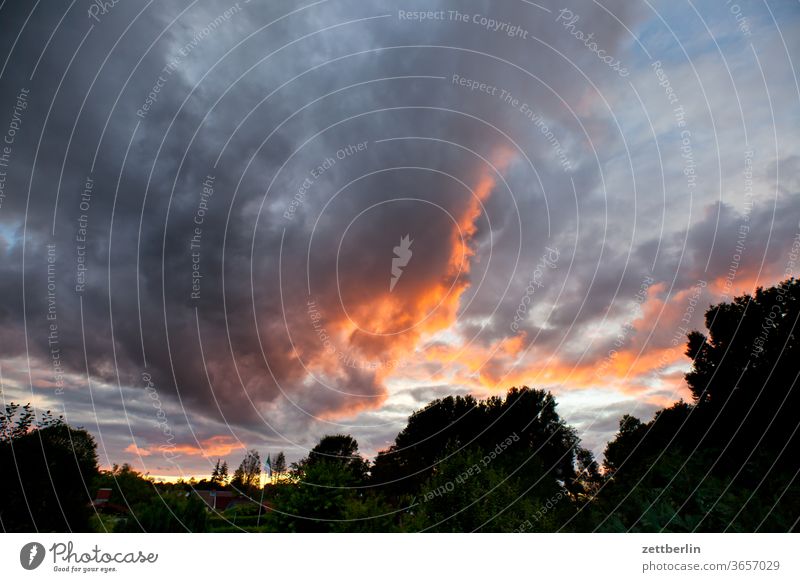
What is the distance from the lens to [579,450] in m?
67.4

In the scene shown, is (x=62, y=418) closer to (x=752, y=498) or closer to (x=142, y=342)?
(x=142, y=342)
